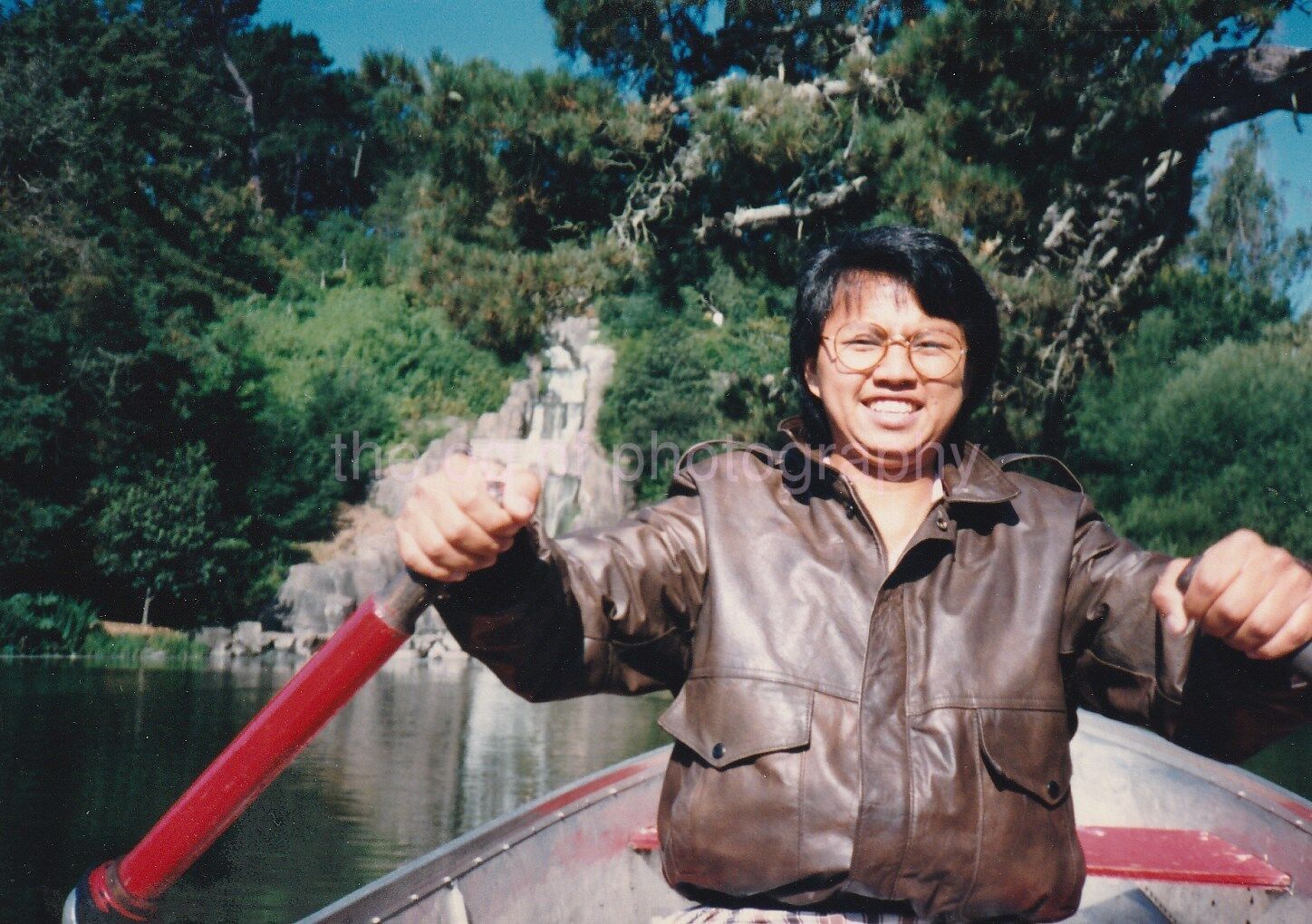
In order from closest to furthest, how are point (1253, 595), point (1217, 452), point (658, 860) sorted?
point (1253, 595), point (658, 860), point (1217, 452)

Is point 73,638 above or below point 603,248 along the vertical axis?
below

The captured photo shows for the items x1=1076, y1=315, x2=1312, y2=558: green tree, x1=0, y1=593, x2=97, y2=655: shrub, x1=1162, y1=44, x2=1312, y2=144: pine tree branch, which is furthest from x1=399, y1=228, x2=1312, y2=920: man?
x1=0, y1=593, x2=97, y2=655: shrub

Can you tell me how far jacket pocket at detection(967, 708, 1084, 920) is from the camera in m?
1.01

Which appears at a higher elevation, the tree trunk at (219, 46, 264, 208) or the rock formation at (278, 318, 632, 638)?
the tree trunk at (219, 46, 264, 208)

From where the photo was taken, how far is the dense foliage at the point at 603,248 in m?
7.30

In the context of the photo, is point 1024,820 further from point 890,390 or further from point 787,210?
point 787,210

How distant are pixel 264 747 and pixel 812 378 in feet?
2.20

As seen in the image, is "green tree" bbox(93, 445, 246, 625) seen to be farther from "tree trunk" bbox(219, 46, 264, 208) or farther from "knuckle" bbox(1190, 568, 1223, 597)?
"tree trunk" bbox(219, 46, 264, 208)

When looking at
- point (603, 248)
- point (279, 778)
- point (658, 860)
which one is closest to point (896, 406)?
point (658, 860)

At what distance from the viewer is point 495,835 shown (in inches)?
79.4

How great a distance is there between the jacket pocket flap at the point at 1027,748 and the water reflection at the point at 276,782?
6.31ft

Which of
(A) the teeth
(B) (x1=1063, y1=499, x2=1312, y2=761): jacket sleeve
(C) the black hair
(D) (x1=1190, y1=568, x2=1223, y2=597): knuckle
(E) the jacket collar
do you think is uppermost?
(C) the black hair

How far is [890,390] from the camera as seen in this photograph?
Answer: 1190 millimetres

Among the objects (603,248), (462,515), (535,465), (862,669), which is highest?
(603,248)
